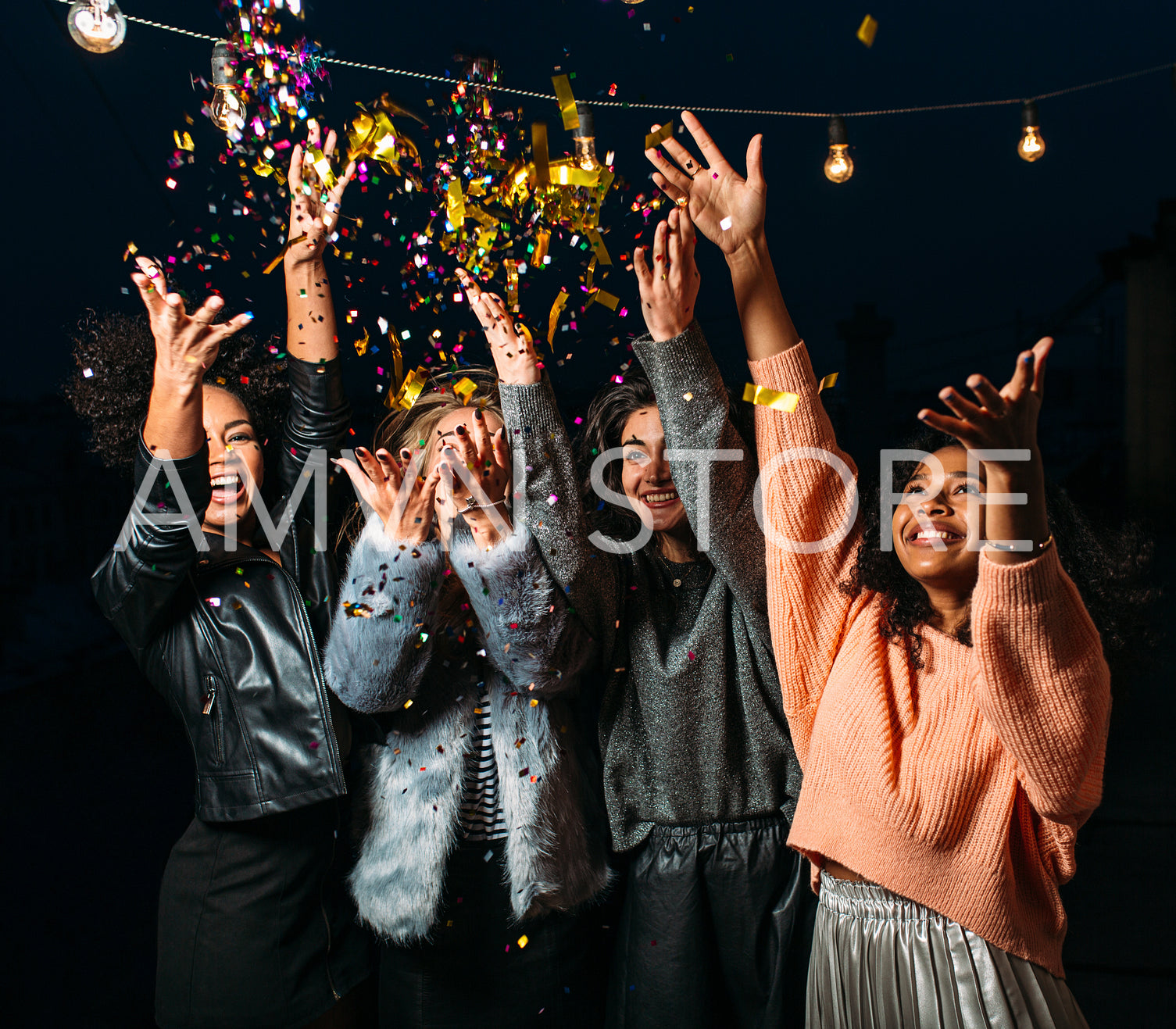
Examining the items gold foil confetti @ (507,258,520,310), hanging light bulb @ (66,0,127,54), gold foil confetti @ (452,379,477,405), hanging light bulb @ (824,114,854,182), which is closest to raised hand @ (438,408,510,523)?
gold foil confetti @ (452,379,477,405)

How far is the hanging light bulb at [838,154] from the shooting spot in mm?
2094

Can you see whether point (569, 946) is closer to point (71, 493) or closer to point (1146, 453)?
point (71, 493)

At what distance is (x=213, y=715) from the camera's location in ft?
4.49

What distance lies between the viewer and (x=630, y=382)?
1.51m

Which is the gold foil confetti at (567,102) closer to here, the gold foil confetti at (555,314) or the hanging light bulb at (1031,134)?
the gold foil confetti at (555,314)

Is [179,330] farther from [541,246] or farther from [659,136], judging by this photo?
[659,136]

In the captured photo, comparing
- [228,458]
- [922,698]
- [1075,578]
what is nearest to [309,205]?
[228,458]

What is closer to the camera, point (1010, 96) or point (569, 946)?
point (569, 946)

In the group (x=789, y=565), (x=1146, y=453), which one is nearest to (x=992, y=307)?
(x=1146, y=453)

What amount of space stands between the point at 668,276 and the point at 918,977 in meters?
0.98

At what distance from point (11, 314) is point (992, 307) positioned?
2.96 metres

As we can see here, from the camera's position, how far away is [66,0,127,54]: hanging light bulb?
1490mm

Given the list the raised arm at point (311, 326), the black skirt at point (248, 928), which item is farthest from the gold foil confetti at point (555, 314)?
the black skirt at point (248, 928)

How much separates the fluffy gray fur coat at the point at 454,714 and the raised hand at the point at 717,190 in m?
0.52
